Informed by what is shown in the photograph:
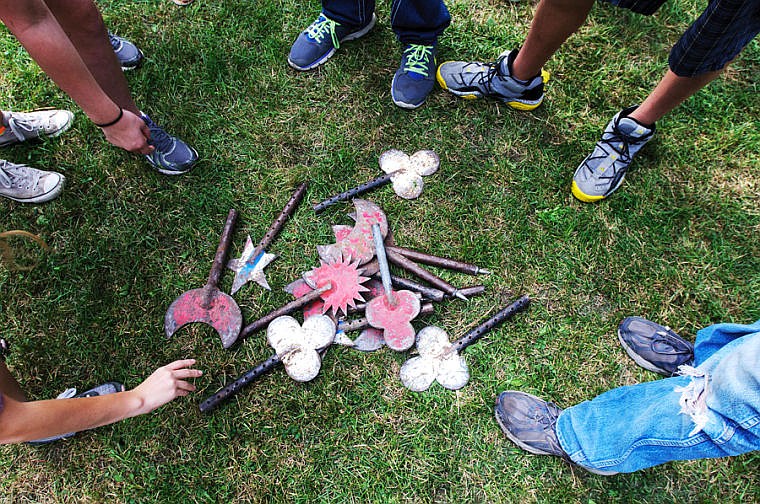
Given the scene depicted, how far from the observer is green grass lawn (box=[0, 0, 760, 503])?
2773mm

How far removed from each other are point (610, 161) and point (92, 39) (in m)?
3.35

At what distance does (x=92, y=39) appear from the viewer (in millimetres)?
2668

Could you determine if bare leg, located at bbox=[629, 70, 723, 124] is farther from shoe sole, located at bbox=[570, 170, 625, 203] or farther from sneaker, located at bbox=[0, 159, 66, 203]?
sneaker, located at bbox=[0, 159, 66, 203]

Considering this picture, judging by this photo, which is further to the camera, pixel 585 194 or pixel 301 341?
pixel 585 194

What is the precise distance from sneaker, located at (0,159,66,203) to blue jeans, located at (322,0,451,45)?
2369 mm

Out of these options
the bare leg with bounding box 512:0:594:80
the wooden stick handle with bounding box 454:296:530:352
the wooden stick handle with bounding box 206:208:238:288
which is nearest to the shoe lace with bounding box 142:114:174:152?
the wooden stick handle with bounding box 206:208:238:288

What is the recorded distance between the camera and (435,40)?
359 cm

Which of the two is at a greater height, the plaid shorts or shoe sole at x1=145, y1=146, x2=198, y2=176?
the plaid shorts

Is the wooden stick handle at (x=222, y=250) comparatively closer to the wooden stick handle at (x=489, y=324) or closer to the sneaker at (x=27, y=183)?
the sneaker at (x=27, y=183)

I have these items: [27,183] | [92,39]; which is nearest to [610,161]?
[92,39]

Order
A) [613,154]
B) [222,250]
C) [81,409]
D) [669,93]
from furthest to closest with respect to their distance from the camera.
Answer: [613,154] → [222,250] → [669,93] → [81,409]

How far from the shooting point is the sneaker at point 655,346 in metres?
2.89

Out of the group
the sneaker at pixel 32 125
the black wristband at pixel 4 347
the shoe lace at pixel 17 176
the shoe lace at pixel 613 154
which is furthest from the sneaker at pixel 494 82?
the black wristband at pixel 4 347

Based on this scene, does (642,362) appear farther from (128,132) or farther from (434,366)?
(128,132)
